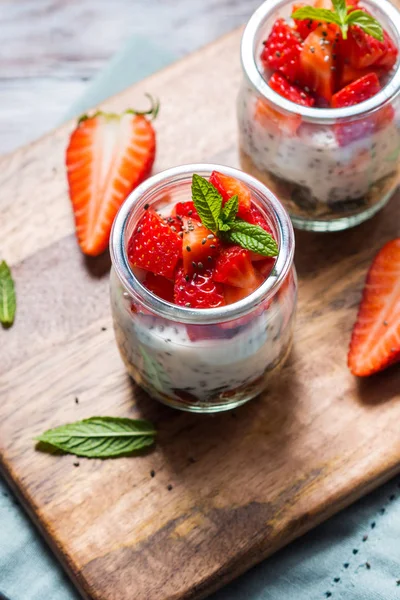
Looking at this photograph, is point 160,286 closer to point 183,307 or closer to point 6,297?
point 183,307

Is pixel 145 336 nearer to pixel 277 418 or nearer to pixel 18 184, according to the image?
pixel 277 418

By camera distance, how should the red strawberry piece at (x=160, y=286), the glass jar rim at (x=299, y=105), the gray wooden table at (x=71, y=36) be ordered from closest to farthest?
1. the red strawberry piece at (x=160, y=286)
2. the glass jar rim at (x=299, y=105)
3. the gray wooden table at (x=71, y=36)

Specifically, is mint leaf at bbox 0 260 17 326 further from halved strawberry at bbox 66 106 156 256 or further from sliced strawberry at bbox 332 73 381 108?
sliced strawberry at bbox 332 73 381 108

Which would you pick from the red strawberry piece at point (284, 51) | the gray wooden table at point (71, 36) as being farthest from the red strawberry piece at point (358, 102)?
the gray wooden table at point (71, 36)

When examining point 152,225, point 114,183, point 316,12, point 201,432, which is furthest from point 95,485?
point 316,12

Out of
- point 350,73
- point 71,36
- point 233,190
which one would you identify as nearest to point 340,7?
point 350,73

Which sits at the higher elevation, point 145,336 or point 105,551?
point 145,336

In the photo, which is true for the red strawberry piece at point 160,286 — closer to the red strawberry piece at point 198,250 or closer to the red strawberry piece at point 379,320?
the red strawberry piece at point 198,250
